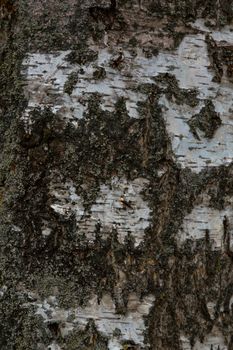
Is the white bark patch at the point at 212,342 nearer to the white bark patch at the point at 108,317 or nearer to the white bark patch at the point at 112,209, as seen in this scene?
the white bark patch at the point at 108,317

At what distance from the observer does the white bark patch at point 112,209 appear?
139 cm

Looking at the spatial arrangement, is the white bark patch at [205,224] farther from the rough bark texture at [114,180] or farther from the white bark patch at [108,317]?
the white bark patch at [108,317]

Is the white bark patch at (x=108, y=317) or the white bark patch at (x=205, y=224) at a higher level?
the white bark patch at (x=205, y=224)

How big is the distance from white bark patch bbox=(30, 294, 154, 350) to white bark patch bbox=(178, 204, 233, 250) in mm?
171

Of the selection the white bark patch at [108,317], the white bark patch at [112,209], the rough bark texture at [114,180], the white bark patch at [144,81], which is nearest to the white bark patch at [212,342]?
the rough bark texture at [114,180]

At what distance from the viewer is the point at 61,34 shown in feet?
4.70

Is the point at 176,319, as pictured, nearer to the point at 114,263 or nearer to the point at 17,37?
the point at 114,263

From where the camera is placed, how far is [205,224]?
145cm

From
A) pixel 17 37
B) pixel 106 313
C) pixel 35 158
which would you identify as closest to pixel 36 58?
pixel 17 37

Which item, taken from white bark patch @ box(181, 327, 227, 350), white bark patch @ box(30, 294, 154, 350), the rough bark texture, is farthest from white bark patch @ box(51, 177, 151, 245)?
white bark patch @ box(181, 327, 227, 350)

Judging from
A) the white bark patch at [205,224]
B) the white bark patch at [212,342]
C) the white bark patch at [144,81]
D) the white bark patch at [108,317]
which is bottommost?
the white bark patch at [212,342]

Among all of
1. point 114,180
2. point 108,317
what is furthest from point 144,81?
point 108,317

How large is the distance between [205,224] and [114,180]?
0.24 meters

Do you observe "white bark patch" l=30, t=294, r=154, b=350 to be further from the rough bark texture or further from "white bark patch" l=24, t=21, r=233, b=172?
"white bark patch" l=24, t=21, r=233, b=172
